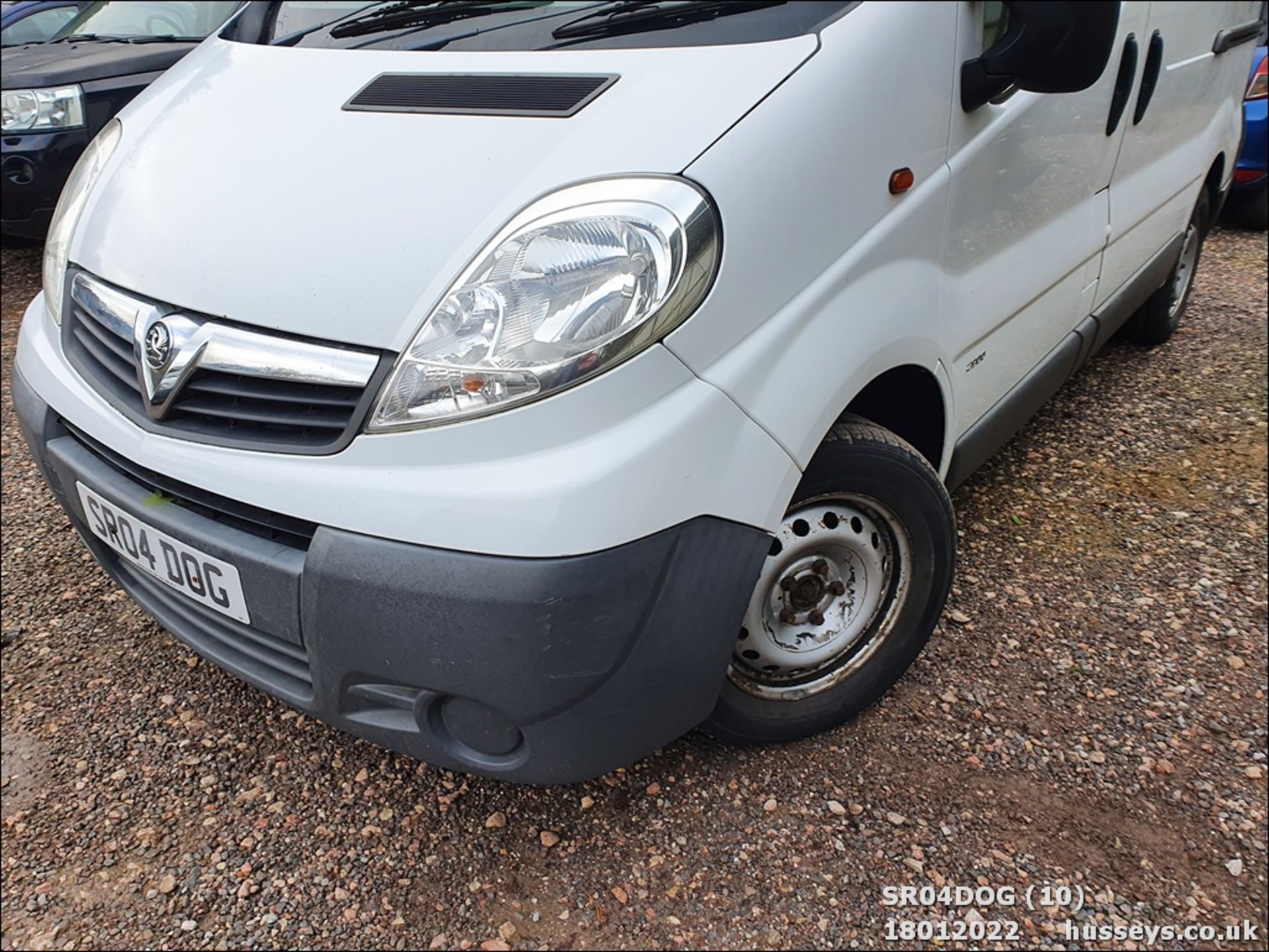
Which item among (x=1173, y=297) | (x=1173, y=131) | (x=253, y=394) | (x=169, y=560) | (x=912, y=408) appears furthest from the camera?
(x=1173, y=297)

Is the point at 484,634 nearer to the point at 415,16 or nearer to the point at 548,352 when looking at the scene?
the point at 548,352

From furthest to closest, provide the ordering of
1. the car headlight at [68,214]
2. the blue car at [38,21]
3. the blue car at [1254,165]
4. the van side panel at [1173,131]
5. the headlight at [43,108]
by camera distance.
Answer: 1. the blue car at [38,21]
2. the blue car at [1254,165]
3. the headlight at [43,108]
4. the van side panel at [1173,131]
5. the car headlight at [68,214]

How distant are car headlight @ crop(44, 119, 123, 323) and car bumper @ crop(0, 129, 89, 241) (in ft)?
9.33

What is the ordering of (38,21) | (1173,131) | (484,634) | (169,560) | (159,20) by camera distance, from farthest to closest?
(38,21), (159,20), (1173,131), (169,560), (484,634)

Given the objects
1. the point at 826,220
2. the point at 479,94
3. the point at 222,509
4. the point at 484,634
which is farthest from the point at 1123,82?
the point at 222,509

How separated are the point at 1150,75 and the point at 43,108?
4600mm

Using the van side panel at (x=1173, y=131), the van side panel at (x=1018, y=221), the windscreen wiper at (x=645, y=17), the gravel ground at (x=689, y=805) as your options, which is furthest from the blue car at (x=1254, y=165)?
the windscreen wiper at (x=645, y=17)

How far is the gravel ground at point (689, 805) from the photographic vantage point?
1.73 metres

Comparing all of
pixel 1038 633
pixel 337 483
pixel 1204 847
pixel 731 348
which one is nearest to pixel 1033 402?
pixel 1038 633

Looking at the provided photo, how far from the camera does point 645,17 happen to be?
1.80 metres

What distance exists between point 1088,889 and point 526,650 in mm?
1169

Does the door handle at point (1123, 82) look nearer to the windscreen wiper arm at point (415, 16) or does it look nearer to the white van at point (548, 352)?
the white van at point (548, 352)

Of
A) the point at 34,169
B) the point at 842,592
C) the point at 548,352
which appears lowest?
the point at 842,592

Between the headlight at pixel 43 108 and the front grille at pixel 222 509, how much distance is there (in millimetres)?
3541
